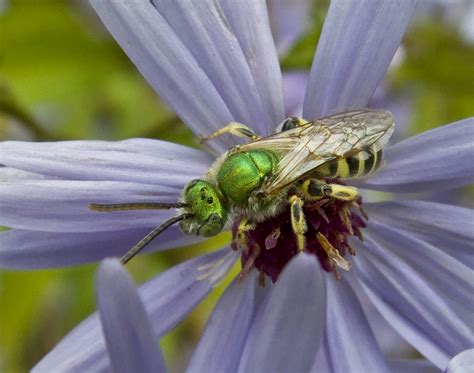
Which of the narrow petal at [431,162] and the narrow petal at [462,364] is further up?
the narrow petal at [431,162]

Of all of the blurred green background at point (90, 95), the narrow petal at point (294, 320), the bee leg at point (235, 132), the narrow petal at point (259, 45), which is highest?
the blurred green background at point (90, 95)

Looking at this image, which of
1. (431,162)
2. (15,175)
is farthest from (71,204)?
(431,162)

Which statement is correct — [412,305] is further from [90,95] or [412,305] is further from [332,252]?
[90,95]

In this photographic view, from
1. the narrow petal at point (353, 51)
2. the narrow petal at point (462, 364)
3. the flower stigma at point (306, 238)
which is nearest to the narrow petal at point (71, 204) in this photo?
the flower stigma at point (306, 238)

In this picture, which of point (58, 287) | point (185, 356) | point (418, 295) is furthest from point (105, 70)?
point (418, 295)

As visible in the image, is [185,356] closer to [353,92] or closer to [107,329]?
[353,92]

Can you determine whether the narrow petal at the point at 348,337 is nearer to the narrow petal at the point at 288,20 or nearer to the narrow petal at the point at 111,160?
the narrow petal at the point at 111,160
